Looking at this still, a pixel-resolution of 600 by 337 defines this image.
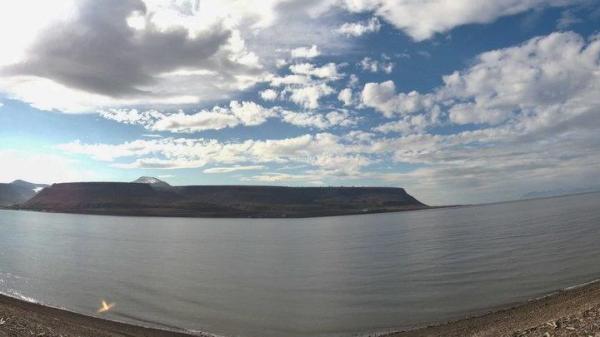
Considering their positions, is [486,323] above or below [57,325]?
below

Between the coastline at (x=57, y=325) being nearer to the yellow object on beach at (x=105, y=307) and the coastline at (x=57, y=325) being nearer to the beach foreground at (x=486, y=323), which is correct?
the beach foreground at (x=486, y=323)

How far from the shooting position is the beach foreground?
18812 millimetres

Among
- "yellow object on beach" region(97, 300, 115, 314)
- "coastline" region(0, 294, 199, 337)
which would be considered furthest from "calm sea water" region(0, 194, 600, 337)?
"coastline" region(0, 294, 199, 337)

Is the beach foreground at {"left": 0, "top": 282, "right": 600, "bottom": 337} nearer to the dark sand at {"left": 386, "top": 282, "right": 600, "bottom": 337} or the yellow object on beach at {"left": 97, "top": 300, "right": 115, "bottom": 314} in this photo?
the dark sand at {"left": 386, "top": 282, "right": 600, "bottom": 337}

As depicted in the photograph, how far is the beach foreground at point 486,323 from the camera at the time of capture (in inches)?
741

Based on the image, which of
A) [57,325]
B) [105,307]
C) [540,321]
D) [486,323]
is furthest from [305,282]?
[540,321]

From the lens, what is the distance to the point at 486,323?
26.7 meters

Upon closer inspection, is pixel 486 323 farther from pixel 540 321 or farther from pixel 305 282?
pixel 305 282

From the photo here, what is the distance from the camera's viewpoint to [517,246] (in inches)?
2586

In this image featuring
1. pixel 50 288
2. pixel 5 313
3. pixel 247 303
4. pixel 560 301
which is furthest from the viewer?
pixel 50 288

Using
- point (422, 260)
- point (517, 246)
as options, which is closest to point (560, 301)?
point (422, 260)

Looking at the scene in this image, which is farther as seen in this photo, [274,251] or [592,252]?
[274,251]

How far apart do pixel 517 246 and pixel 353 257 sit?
23553mm

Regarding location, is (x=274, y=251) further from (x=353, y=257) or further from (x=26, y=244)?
(x=26, y=244)
